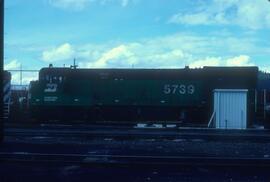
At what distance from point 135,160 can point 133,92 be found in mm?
22319

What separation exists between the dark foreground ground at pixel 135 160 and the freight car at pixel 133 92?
14.9m

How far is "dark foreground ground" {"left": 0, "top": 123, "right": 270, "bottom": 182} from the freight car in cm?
1488

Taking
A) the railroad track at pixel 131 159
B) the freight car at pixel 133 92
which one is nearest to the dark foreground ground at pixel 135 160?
the railroad track at pixel 131 159

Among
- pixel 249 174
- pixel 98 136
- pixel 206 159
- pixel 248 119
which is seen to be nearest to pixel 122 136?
pixel 98 136

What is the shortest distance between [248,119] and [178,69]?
5.56 metres

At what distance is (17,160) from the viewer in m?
13.9

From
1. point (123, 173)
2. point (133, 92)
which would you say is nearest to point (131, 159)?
point (123, 173)

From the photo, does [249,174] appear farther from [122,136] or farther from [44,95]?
[44,95]

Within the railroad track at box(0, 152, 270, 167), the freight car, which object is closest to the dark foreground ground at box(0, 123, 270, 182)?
the railroad track at box(0, 152, 270, 167)

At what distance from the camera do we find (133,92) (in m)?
36.3

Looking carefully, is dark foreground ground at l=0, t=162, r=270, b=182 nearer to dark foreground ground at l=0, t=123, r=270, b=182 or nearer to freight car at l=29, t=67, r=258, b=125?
dark foreground ground at l=0, t=123, r=270, b=182

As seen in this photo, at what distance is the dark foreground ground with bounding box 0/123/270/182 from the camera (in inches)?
464

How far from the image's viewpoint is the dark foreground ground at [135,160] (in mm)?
11789

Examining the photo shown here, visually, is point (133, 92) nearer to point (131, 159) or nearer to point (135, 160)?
point (131, 159)
